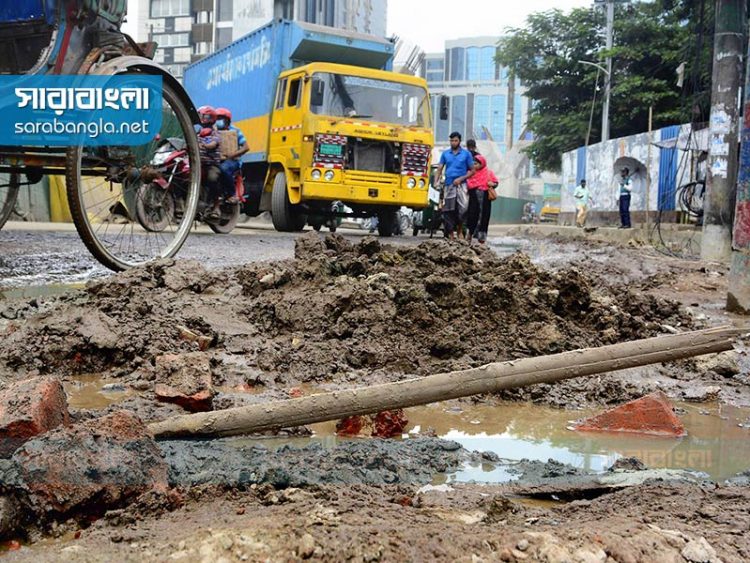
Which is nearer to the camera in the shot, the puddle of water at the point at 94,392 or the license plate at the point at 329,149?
the puddle of water at the point at 94,392

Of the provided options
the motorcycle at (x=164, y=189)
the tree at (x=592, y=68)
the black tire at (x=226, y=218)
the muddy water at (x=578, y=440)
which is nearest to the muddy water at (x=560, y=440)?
the muddy water at (x=578, y=440)

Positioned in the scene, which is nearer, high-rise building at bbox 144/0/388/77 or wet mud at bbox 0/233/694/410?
wet mud at bbox 0/233/694/410

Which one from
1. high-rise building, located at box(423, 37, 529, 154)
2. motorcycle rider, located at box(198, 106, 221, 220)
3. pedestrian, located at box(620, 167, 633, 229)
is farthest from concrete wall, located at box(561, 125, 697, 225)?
high-rise building, located at box(423, 37, 529, 154)

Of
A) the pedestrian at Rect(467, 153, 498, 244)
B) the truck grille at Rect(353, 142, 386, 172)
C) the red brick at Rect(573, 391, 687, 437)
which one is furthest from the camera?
the truck grille at Rect(353, 142, 386, 172)

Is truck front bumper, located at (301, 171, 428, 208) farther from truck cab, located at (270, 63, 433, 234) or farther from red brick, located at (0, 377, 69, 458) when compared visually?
red brick, located at (0, 377, 69, 458)

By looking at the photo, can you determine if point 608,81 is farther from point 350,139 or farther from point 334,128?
point 334,128

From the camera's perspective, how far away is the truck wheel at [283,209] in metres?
13.9

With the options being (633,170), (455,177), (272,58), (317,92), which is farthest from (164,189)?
(633,170)

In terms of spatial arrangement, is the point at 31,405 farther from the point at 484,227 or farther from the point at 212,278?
A: the point at 484,227

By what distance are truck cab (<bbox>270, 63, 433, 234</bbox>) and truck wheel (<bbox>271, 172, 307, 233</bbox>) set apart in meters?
0.02

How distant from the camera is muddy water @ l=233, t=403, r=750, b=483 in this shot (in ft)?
9.09

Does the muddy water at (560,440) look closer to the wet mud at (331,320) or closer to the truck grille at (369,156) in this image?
the wet mud at (331,320)

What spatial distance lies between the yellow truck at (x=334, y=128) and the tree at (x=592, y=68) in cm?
1416

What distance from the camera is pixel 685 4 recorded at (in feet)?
87.6
